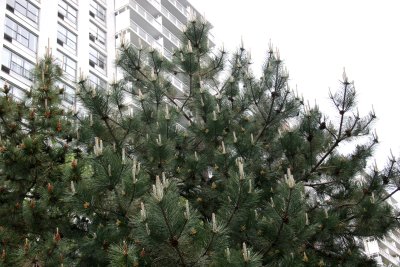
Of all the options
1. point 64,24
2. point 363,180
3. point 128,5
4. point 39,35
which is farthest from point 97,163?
point 128,5

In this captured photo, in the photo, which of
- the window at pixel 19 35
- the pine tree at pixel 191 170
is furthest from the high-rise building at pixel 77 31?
the pine tree at pixel 191 170

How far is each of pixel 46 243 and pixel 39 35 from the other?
17817 mm

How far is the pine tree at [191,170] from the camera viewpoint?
4.62 m

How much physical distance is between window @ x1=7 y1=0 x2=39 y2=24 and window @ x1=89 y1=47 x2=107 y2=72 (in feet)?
10.6

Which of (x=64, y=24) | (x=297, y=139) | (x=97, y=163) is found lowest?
(x=97, y=163)

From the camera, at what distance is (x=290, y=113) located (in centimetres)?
690

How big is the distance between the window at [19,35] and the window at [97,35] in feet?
14.4

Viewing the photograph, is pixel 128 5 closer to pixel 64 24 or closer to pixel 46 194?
pixel 64 24

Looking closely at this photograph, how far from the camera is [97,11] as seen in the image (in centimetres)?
2688

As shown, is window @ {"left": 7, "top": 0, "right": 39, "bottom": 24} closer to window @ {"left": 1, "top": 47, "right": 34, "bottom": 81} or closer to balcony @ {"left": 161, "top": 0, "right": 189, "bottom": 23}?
window @ {"left": 1, "top": 47, "right": 34, "bottom": 81}

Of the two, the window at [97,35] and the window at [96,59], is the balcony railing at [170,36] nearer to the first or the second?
the window at [97,35]

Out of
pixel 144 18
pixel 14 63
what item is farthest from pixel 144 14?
pixel 14 63

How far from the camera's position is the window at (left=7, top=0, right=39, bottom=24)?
2050 centimetres

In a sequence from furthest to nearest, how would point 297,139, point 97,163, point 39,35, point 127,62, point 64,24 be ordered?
point 64,24 < point 39,35 < point 127,62 < point 297,139 < point 97,163
